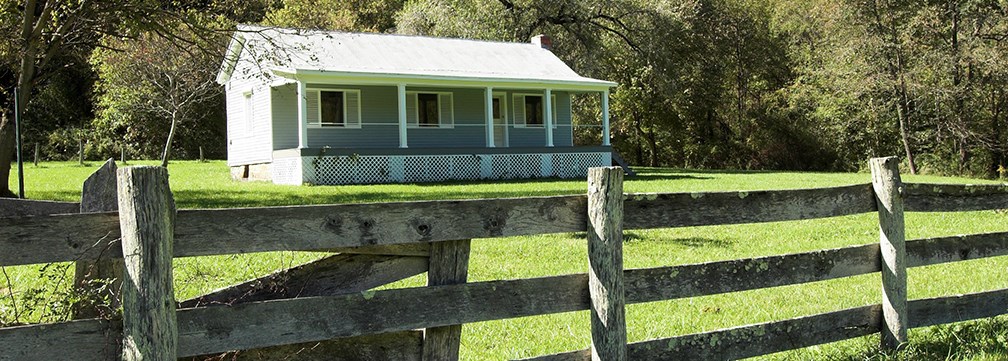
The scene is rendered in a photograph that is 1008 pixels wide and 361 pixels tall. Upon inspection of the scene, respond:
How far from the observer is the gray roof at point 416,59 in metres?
25.2

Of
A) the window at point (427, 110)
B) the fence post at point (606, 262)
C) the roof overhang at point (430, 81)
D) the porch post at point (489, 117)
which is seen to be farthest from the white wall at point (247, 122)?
the fence post at point (606, 262)

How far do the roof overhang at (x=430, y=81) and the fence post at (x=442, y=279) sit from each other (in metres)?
20.5

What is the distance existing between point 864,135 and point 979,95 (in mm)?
6350

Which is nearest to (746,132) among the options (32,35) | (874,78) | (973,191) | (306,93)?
(874,78)

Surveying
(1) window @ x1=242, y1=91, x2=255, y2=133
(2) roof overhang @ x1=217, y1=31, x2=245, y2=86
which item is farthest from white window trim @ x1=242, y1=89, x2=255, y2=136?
(2) roof overhang @ x1=217, y1=31, x2=245, y2=86

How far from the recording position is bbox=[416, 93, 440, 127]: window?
29406 millimetres

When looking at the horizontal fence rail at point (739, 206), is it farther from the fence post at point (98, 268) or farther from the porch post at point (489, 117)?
the porch post at point (489, 117)

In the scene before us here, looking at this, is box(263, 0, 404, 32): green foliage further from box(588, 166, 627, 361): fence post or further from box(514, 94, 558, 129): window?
box(588, 166, 627, 361): fence post

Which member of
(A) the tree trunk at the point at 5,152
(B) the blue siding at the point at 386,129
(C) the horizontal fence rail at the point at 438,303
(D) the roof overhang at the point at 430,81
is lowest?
(C) the horizontal fence rail at the point at 438,303

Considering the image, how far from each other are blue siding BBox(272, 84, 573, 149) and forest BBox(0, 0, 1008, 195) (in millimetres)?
2789

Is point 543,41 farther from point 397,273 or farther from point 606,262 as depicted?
point 397,273

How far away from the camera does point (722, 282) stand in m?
4.70

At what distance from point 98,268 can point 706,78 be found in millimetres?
45197

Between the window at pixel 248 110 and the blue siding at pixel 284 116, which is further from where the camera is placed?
the window at pixel 248 110
